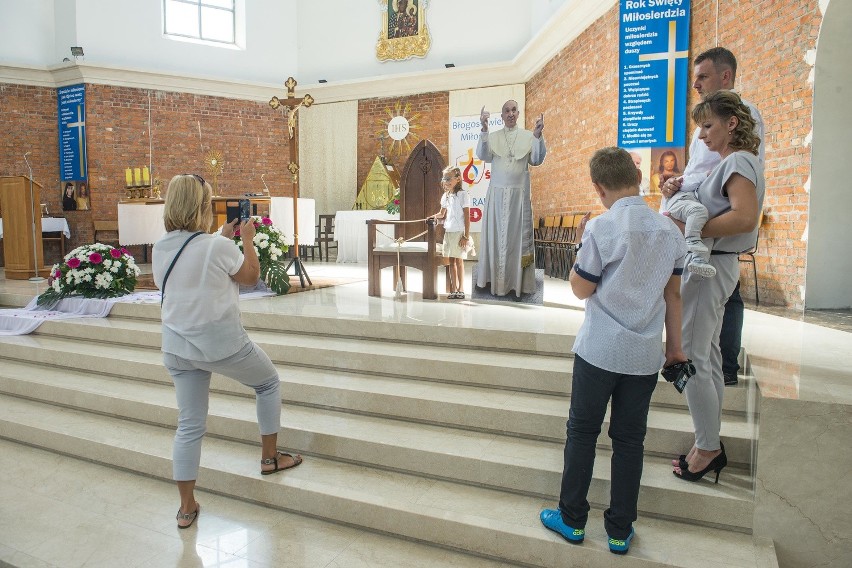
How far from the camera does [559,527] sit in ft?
8.64

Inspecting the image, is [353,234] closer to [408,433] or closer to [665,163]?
[665,163]

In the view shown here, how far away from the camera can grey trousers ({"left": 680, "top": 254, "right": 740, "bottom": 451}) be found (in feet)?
8.64

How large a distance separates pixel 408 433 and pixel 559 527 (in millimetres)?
1141

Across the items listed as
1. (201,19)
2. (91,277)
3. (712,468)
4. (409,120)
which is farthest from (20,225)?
(712,468)

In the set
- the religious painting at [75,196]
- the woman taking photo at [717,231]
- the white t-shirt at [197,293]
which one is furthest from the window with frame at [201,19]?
the woman taking photo at [717,231]

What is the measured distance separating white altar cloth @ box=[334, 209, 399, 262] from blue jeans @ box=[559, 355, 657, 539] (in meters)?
8.91

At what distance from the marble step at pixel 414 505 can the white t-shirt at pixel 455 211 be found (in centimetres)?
325

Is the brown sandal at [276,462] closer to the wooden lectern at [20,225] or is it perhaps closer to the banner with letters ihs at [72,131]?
the wooden lectern at [20,225]

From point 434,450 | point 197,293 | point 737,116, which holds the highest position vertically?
point 737,116

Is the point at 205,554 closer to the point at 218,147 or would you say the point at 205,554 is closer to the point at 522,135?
the point at 522,135

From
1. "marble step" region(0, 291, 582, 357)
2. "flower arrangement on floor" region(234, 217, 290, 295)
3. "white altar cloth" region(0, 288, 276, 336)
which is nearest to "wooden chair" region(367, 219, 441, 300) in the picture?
"marble step" region(0, 291, 582, 357)

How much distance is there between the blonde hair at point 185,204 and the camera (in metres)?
2.77

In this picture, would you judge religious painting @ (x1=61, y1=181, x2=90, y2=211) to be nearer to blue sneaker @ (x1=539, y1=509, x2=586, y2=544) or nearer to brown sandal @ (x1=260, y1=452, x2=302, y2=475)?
brown sandal @ (x1=260, y1=452, x2=302, y2=475)

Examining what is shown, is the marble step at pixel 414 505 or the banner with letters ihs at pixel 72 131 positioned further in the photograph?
the banner with letters ihs at pixel 72 131
